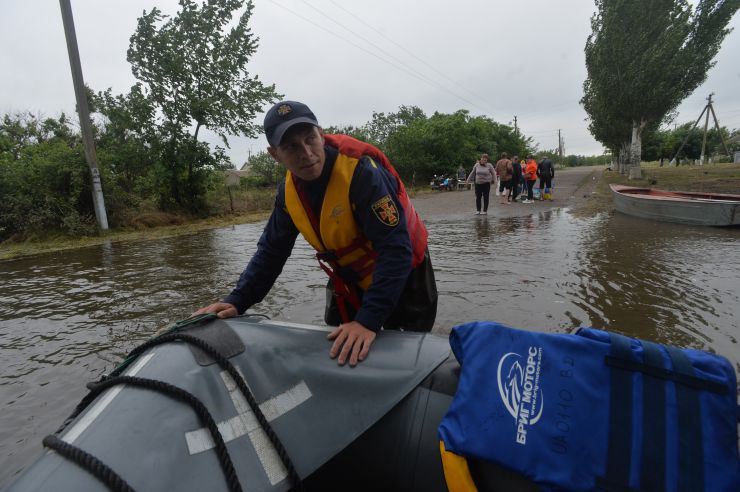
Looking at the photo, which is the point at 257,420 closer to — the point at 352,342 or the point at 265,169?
the point at 352,342

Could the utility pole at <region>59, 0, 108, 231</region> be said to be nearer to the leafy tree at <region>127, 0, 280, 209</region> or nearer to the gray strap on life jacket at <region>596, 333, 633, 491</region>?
the leafy tree at <region>127, 0, 280, 209</region>

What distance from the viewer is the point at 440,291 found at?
4.59 metres

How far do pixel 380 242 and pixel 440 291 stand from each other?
9.96 feet

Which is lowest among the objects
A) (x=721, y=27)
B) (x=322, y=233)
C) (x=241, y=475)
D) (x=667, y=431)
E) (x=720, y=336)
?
(x=720, y=336)

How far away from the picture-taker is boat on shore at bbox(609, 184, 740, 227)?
7.26 meters

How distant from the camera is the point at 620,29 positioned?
1883 centimetres

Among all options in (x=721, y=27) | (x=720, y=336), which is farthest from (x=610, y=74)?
(x=720, y=336)

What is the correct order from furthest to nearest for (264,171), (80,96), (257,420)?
1. (264,171)
2. (80,96)
3. (257,420)

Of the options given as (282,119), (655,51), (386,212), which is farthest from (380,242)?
(655,51)

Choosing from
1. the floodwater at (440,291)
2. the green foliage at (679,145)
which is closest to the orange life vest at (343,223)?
the floodwater at (440,291)

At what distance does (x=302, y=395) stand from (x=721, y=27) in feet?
85.7

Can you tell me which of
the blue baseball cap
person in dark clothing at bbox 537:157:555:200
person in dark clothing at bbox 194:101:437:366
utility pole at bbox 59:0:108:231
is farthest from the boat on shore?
utility pole at bbox 59:0:108:231

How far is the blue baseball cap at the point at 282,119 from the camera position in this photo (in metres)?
1.66

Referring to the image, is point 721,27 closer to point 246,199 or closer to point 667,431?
point 246,199
